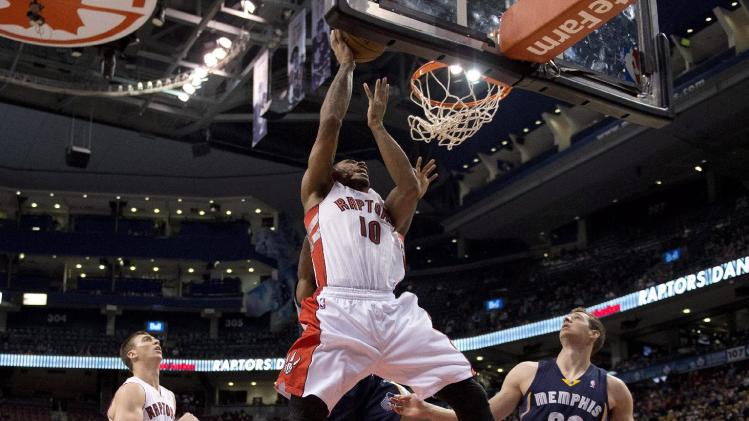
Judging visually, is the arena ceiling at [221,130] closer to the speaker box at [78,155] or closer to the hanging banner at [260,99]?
the hanging banner at [260,99]

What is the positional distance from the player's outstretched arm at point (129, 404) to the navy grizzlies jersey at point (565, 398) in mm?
2879

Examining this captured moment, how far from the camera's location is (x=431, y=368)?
4.76 meters

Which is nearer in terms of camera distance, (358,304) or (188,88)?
(358,304)

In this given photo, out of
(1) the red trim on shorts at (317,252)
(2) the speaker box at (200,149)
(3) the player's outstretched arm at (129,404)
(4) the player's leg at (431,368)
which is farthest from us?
(2) the speaker box at (200,149)

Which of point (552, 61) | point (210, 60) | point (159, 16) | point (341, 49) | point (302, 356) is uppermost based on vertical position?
point (210, 60)

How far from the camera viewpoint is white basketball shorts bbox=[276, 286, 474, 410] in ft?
15.3

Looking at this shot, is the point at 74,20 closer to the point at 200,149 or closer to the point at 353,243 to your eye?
the point at 200,149

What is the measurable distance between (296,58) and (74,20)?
5.29 m

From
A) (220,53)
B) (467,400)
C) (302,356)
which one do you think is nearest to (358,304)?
(302,356)

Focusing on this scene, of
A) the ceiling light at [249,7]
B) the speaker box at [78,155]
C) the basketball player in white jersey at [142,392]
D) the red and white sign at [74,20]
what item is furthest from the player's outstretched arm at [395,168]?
the speaker box at [78,155]

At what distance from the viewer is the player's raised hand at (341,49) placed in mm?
5476

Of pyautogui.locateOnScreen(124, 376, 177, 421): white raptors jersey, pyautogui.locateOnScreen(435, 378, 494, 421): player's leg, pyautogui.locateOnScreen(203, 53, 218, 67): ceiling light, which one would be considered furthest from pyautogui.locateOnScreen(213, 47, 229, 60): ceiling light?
pyautogui.locateOnScreen(435, 378, 494, 421): player's leg

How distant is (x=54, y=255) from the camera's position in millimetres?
42719

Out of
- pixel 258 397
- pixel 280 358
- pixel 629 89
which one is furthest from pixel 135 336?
pixel 258 397
